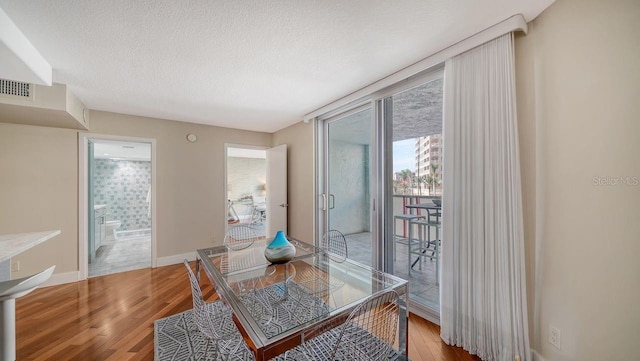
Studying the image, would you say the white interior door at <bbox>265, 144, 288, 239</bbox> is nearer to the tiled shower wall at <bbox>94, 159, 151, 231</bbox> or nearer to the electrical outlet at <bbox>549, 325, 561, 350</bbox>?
the electrical outlet at <bbox>549, 325, 561, 350</bbox>

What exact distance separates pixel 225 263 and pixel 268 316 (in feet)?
3.03

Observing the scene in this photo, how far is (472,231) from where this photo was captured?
179 centimetres

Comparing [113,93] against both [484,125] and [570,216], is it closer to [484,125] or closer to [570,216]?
[484,125]

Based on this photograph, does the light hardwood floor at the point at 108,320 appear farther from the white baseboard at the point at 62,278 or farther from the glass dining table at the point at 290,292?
the glass dining table at the point at 290,292

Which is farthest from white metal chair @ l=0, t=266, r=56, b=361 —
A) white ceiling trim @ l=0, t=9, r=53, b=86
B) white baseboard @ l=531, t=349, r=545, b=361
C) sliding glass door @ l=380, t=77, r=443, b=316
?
white baseboard @ l=531, t=349, r=545, b=361

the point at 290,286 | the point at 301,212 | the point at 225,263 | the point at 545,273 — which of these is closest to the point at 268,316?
the point at 290,286

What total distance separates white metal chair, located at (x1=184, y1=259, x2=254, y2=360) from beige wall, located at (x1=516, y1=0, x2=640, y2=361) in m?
1.95

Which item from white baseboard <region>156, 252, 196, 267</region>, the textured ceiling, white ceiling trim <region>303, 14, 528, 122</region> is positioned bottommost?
white baseboard <region>156, 252, 196, 267</region>

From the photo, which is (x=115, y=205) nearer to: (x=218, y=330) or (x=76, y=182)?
(x=76, y=182)

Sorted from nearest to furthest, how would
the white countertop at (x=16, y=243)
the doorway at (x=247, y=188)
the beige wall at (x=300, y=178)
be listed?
the white countertop at (x=16, y=243) → the beige wall at (x=300, y=178) → the doorway at (x=247, y=188)

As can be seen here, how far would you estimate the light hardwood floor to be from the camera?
1.81 m

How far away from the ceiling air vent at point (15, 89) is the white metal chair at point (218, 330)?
2527mm

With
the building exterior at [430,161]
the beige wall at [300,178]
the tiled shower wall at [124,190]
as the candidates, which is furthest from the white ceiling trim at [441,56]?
the tiled shower wall at [124,190]

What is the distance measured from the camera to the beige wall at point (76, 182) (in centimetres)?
288
